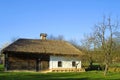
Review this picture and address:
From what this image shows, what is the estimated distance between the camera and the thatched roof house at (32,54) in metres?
49.8

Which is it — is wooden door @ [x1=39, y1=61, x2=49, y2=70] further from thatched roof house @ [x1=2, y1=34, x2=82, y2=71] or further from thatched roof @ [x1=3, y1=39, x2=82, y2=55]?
thatched roof @ [x1=3, y1=39, x2=82, y2=55]

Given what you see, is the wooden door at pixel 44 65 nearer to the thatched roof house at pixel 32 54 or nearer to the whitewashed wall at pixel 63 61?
the thatched roof house at pixel 32 54

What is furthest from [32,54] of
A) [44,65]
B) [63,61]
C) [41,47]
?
[63,61]

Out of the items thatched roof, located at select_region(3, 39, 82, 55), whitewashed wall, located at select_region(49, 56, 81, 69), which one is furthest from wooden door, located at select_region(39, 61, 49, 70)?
thatched roof, located at select_region(3, 39, 82, 55)

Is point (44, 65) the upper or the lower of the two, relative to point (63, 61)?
lower

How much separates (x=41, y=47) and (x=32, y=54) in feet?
9.35

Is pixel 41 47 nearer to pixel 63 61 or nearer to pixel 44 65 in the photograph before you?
pixel 44 65

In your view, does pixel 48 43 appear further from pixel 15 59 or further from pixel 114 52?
pixel 114 52

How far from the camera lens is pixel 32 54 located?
5150 cm

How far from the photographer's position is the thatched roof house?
4978 cm

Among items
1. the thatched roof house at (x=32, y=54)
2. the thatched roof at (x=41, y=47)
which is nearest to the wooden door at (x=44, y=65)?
the thatched roof house at (x=32, y=54)

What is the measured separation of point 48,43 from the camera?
56562mm

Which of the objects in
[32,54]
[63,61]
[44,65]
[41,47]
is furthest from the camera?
[63,61]

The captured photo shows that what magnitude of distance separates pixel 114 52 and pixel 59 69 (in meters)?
11.1
